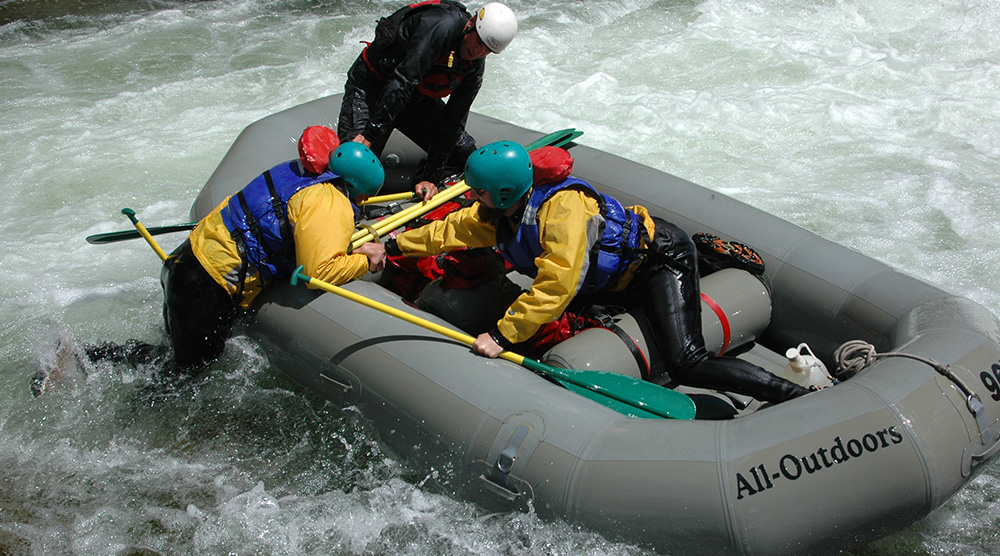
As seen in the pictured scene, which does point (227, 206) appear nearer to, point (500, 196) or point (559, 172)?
point (500, 196)

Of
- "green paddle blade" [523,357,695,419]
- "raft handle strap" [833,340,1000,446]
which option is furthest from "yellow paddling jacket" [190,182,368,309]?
"raft handle strap" [833,340,1000,446]

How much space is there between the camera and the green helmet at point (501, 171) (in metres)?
2.67

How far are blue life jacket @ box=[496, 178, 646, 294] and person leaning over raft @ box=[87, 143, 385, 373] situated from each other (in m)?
0.60

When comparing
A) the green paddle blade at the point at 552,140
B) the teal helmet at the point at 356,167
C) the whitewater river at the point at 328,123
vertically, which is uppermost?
the teal helmet at the point at 356,167

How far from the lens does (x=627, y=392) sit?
2.68 metres

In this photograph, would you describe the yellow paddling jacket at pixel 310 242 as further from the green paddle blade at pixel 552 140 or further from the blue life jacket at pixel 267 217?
the green paddle blade at pixel 552 140

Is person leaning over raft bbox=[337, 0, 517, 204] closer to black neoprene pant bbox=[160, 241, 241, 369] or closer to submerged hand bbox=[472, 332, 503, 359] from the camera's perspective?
black neoprene pant bbox=[160, 241, 241, 369]

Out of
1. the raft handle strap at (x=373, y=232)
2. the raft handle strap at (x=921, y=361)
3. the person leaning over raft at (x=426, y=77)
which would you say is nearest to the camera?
the raft handle strap at (x=921, y=361)

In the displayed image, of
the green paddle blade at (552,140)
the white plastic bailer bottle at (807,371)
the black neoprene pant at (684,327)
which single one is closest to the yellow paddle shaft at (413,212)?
the green paddle blade at (552,140)

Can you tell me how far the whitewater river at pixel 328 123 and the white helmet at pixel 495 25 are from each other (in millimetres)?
1785

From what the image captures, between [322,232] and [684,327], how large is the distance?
4.60 ft

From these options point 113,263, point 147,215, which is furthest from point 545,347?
point 147,215

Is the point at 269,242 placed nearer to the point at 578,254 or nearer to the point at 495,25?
the point at 578,254

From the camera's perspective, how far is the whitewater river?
9.87 feet
